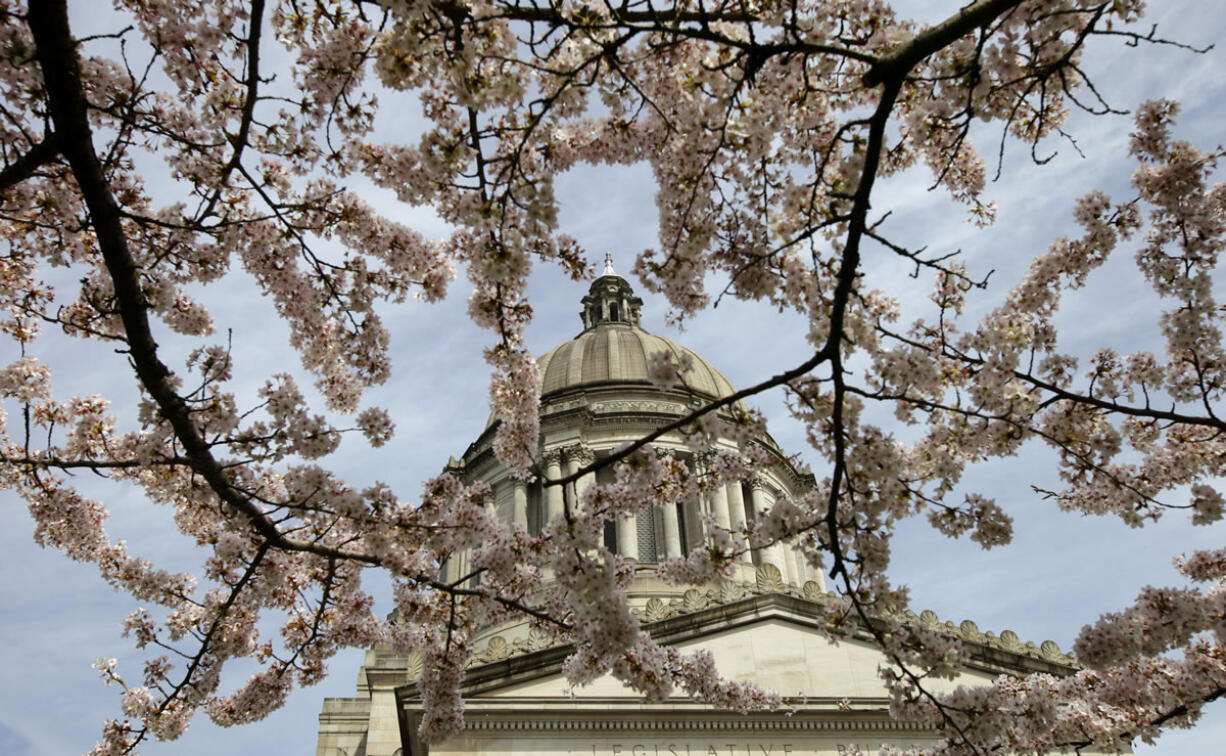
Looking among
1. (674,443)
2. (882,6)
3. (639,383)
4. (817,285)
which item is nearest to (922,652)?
(817,285)

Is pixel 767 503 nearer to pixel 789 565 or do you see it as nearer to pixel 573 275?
pixel 789 565

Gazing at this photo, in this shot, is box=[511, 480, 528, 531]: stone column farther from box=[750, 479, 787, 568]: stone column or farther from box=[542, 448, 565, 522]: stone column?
box=[750, 479, 787, 568]: stone column

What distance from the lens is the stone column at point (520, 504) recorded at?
3984 centimetres

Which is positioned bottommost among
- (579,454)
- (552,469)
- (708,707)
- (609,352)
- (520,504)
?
(708,707)

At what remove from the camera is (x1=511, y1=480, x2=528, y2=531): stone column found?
39844 millimetres

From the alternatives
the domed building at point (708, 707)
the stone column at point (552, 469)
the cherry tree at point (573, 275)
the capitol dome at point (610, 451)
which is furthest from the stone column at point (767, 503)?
the cherry tree at point (573, 275)

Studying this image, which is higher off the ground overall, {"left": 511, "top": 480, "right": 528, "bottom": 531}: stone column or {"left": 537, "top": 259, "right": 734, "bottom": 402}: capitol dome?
{"left": 537, "top": 259, "right": 734, "bottom": 402}: capitol dome

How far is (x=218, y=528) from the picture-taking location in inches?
442

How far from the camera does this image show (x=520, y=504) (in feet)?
132

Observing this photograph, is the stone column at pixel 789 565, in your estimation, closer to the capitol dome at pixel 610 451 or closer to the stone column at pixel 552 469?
the capitol dome at pixel 610 451

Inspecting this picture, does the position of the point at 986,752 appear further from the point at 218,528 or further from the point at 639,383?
the point at 639,383

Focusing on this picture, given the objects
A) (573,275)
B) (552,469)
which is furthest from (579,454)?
(573,275)

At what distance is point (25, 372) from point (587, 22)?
8.47 meters

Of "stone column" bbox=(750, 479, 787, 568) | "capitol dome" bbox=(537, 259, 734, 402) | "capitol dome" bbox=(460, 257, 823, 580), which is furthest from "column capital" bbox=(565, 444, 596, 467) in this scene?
"stone column" bbox=(750, 479, 787, 568)
